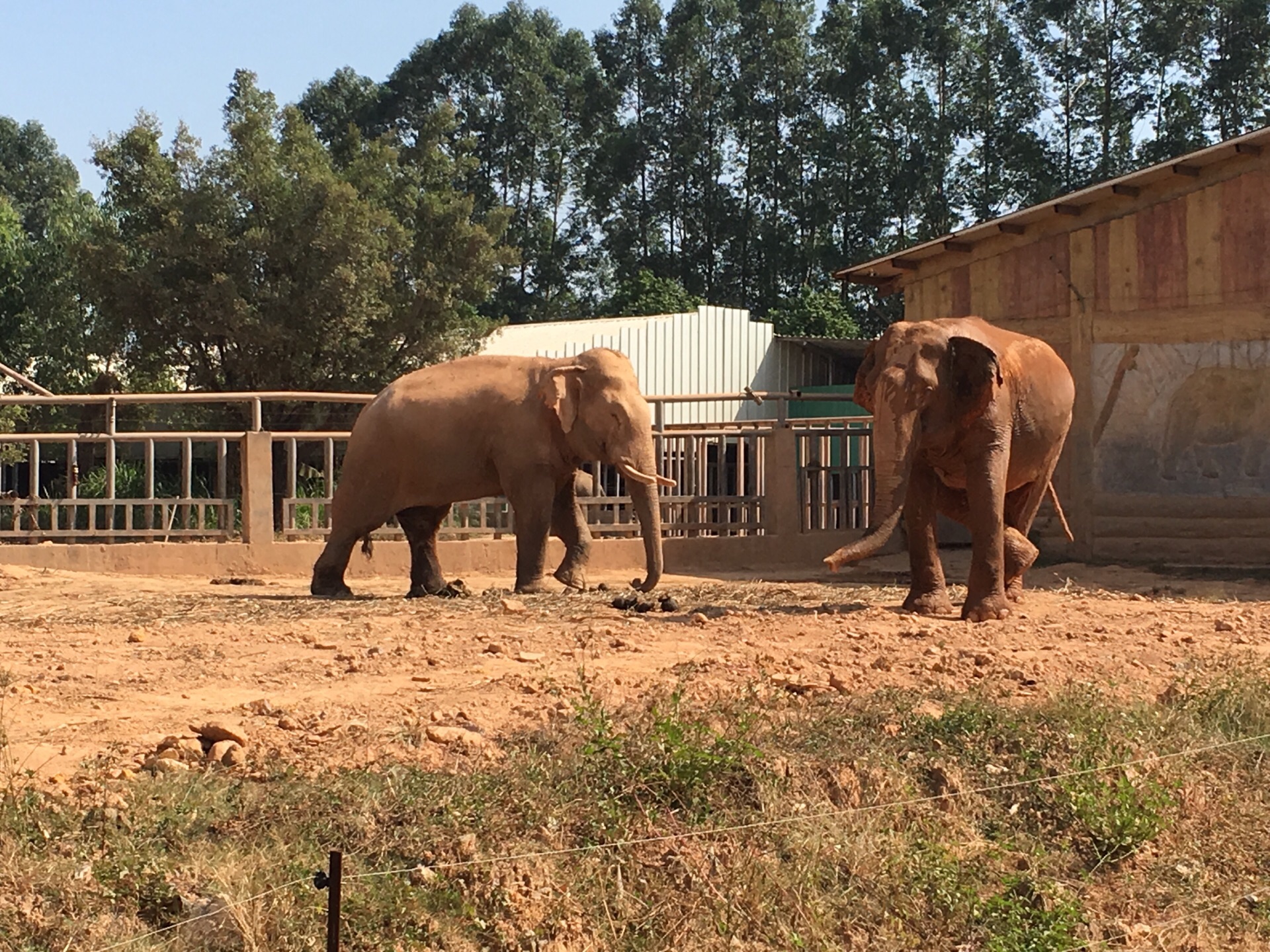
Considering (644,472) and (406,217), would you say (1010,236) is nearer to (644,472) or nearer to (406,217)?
(644,472)

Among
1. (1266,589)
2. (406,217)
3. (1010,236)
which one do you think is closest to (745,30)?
(406,217)

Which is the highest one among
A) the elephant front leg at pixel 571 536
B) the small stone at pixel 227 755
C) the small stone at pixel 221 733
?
the elephant front leg at pixel 571 536

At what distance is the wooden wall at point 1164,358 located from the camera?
15180 mm

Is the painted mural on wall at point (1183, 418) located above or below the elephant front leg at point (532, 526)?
above

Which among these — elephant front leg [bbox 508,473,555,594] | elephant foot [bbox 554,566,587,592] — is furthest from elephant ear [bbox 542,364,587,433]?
elephant foot [bbox 554,566,587,592]

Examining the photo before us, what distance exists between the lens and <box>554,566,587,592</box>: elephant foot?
12.9m

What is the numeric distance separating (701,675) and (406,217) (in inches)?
889

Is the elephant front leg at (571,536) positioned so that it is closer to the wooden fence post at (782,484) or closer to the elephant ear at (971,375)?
the elephant ear at (971,375)

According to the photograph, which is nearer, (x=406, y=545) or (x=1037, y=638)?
(x=1037, y=638)

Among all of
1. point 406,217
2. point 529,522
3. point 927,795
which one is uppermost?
point 406,217

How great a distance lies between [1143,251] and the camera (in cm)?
1570

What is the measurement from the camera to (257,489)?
15.8 m

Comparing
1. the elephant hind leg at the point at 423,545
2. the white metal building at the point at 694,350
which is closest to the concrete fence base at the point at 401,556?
the elephant hind leg at the point at 423,545

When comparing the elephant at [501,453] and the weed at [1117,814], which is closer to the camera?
the weed at [1117,814]
